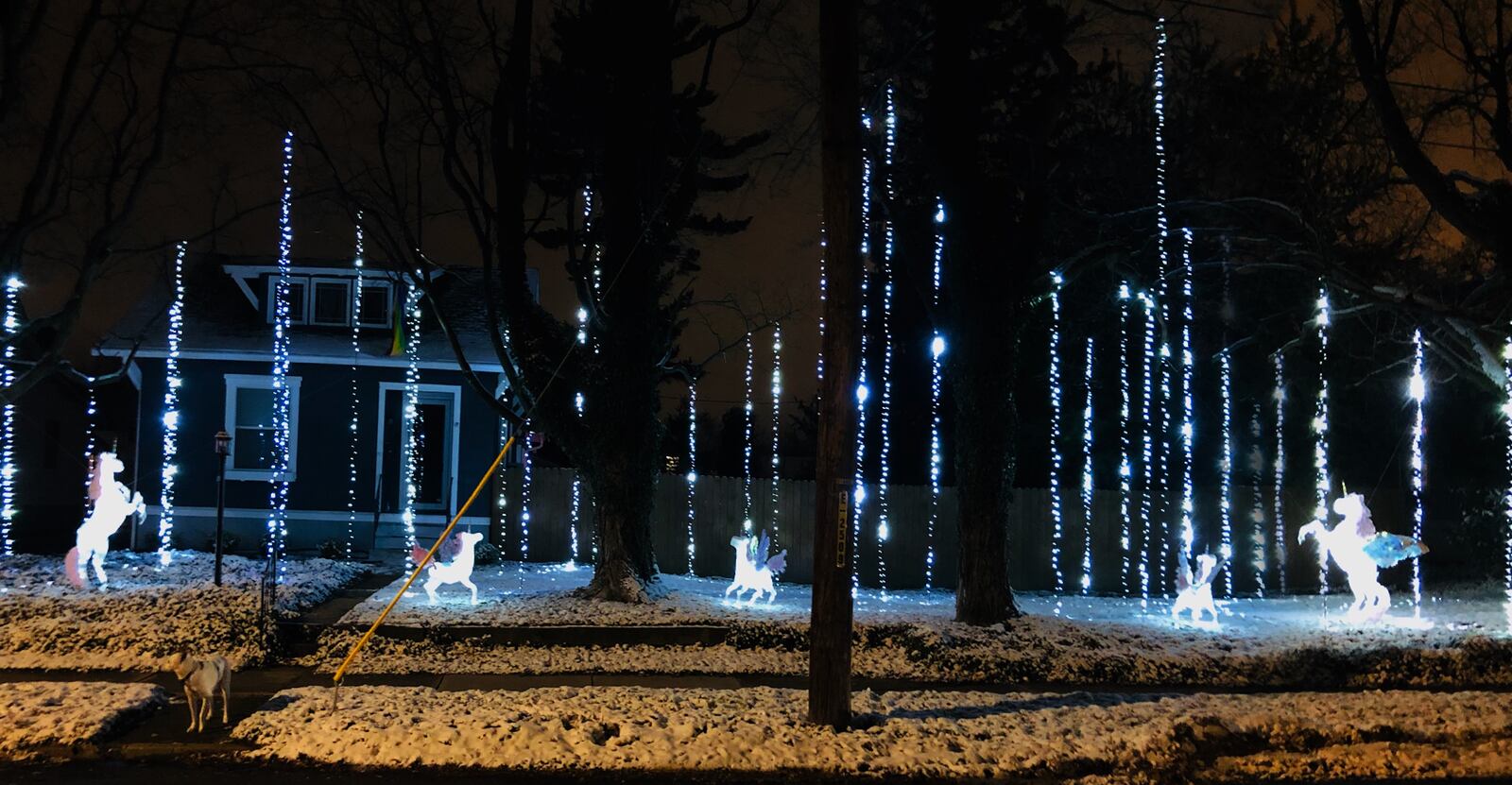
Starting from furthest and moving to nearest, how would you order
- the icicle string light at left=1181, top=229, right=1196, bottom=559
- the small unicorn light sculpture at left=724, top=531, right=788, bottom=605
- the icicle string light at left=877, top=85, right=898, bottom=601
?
the icicle string light at left=1181, top=229, right=1196, bottom=559
the icicle string light at left=877, top=85, right=898, bottom=601
the small unicorn light sculpture at left=724, top=531, right=788, bottom=605

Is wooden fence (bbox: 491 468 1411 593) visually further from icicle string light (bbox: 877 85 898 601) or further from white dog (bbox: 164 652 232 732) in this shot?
white dog (bbox: 164 652 232 732)

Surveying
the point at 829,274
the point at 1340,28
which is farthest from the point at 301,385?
the point at 1340,28

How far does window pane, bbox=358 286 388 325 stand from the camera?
77.9 ft

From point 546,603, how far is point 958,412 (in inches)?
230

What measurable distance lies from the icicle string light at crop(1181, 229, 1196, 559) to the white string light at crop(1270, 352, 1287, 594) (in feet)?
5.36

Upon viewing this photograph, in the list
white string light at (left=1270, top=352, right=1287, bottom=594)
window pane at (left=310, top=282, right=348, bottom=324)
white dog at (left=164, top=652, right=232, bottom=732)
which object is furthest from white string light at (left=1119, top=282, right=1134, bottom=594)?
white dog at (left=164, top=652, right=232, bottom=732)

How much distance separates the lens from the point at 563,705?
31.6 ft

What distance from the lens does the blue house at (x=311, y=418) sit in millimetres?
21766

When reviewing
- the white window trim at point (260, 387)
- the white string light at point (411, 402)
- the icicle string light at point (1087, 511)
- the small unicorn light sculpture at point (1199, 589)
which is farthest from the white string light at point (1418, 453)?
the white window trim at point (260, 387)

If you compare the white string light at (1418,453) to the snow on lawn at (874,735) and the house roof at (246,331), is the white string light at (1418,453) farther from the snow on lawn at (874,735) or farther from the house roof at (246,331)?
the house roof at (246,331)

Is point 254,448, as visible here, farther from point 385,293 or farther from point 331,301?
point 385,293

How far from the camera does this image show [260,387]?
2242 cm

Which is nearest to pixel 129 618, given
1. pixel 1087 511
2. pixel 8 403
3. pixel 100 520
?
pixel 100 520

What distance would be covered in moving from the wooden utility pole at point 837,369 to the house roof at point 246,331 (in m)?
13.4
